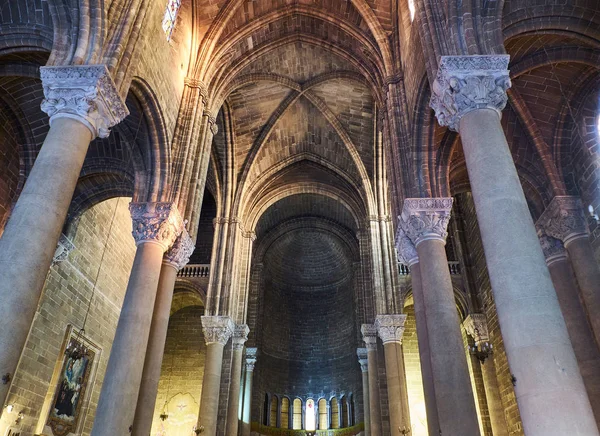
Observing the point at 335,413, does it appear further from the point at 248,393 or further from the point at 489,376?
the point at 489,376

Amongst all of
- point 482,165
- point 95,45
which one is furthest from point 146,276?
point 482,165

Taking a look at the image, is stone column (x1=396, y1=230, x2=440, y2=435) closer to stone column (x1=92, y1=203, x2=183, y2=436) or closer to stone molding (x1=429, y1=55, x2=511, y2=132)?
stone molding (x1=429, y1=55, x2=511, y2=132)

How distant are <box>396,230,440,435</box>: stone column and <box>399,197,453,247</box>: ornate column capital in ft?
1.09

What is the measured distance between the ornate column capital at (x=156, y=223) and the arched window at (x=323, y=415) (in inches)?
642

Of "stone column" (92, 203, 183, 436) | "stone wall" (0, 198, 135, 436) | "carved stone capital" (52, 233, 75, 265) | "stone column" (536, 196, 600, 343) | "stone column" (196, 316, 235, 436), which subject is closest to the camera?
"stone column" (92, 203, 183, 436)

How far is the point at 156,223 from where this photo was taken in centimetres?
1048

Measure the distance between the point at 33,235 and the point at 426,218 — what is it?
706 centimetres

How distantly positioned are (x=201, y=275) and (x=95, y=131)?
12259 mm

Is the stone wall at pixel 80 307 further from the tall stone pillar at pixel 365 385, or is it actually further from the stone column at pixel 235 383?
the tall stone pillar at pixel 365 385

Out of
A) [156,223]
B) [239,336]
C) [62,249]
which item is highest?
[62,249]

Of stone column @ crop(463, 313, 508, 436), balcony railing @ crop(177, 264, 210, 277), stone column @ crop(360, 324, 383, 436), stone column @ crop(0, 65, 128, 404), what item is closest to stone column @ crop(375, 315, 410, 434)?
stone column @ crop(360, 324, 383, 436)

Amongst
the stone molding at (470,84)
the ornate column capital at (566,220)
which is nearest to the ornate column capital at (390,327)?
the ornate column capital at (566,220)

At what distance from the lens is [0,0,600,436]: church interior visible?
21.2 feet

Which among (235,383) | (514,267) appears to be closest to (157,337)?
(235,383)
